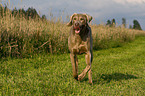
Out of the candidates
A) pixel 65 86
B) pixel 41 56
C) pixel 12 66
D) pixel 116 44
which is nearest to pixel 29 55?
pixel 41 56

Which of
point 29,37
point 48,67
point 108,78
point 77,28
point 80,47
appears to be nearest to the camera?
point 77,28

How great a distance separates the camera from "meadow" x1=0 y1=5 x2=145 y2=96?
13.1ft

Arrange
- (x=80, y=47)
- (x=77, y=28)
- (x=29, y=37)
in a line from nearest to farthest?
(x=77, y=28) < (x=80, y=47) < (x=29, y=37)

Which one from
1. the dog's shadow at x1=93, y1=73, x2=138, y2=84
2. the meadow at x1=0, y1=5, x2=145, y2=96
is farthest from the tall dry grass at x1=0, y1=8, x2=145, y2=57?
the dog's shadow at x1=93, y1=73, x2=138, y2=84

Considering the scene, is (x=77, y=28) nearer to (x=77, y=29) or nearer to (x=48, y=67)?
(x=77, y=29)

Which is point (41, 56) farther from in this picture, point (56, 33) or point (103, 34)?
point (103, 34)

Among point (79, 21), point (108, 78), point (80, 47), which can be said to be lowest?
point (108, 78)

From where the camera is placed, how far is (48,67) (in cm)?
649

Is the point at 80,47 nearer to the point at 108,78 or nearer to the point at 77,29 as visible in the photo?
the point at 77,29

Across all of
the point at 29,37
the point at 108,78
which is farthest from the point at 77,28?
the point at 29,37

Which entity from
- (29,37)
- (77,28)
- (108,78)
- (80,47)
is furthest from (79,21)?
(29,37)

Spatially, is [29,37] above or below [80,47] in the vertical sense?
above

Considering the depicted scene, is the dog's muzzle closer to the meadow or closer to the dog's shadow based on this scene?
the meadow

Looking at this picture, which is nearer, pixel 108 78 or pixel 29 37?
pixel 108 78
